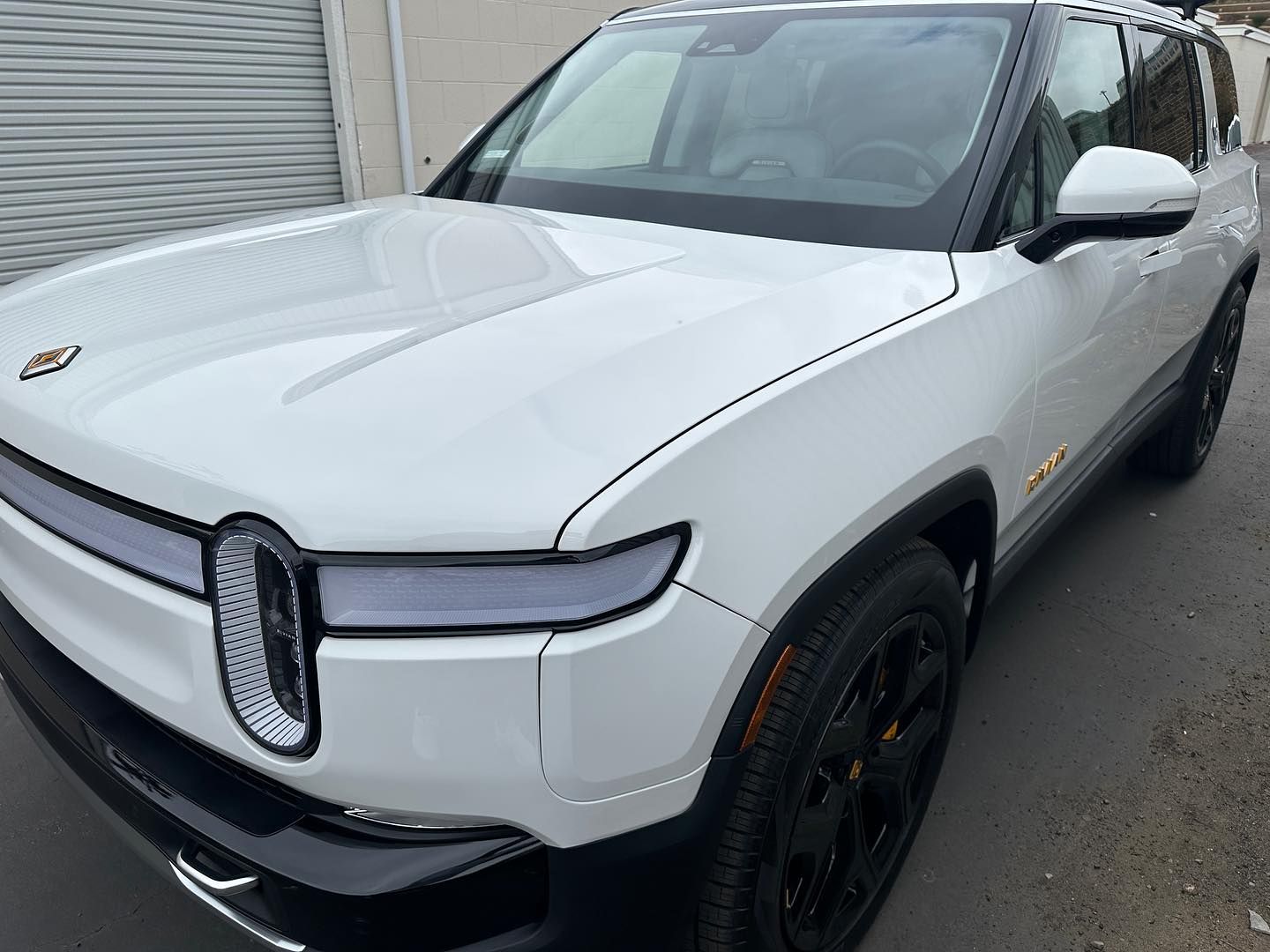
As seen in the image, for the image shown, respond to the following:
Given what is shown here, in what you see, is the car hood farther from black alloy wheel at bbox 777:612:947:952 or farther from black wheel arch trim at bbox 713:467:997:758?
black alloy wheel at bbox 777:612:947:952

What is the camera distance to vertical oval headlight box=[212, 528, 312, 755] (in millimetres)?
1168

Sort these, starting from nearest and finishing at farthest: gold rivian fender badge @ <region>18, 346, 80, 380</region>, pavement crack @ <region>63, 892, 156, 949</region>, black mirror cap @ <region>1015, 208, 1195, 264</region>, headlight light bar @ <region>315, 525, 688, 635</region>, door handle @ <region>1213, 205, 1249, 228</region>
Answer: headlight light bar @ <region>315, 525, 688, 635</region>, gold rivian fender badge @ <region>18, 346, 80, 380</region>, pavement crack @ <region>63, 892, 156, 949</region>, black mirror cap @ <region>1015, 208, 1195, 264</region>, door handle @ <region>1213, 205, 1249, 228</region>

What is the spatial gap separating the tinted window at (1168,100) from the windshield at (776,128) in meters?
1.00

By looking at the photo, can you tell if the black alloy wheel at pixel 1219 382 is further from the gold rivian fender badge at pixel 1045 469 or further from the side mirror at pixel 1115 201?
the side mirror at pixel 1115 201

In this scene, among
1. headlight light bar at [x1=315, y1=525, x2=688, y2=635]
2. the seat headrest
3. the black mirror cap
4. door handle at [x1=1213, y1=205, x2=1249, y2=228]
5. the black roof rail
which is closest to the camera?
headlight light bar at [x1=315, y1=525, x2=688, y2=635]

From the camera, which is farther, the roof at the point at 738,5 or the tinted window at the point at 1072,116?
the roof at the point at 738,5

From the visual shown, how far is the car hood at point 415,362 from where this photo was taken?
1150 millimetres

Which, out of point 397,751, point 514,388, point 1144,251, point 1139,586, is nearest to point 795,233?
point 514,388

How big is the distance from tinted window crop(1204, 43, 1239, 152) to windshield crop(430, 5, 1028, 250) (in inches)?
86.2

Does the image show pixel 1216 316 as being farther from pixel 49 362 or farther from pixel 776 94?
pixel 49 362

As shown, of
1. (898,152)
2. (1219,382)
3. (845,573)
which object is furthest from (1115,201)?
(1219,382)

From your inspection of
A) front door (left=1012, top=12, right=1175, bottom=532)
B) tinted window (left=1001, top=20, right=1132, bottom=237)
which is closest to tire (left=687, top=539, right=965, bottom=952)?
front door (left=1012, top=12, right=1175, bottom=532)

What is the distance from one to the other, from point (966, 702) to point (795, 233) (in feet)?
4.62

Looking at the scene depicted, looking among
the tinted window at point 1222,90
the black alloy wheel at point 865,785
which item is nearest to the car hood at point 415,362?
the black alloy wheel at point 865,785
